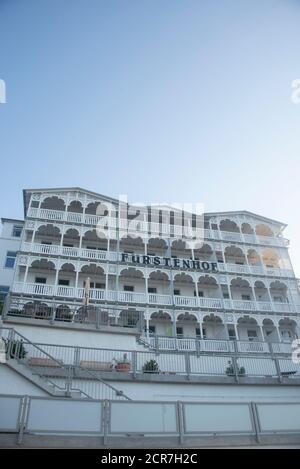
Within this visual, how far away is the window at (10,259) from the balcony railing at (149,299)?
4269 millimetres

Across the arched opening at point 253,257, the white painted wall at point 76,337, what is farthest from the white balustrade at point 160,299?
the arched opening at point 253,257

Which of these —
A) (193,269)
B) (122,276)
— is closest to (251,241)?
(193,269)

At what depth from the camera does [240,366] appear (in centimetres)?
1781

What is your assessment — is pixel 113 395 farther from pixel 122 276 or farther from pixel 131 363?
pixel 122 276

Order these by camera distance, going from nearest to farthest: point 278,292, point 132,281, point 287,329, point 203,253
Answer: point 132,281 < point 287,329 < point 278,292 < point 203,253

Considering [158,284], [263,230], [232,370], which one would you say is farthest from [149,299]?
[263,230]

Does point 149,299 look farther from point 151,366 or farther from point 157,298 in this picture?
point 151,366

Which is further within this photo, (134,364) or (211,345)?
(211,345)

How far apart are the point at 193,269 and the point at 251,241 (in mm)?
7816

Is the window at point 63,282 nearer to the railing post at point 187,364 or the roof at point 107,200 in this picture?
the roof at point 107,200

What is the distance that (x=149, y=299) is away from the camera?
28.5m

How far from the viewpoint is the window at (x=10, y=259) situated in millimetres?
29397

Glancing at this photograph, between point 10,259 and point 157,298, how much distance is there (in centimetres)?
1248

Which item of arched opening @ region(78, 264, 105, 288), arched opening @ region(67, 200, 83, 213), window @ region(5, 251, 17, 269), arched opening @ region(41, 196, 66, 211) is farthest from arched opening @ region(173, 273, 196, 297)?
window @ region(5, 251, 17, 269)
